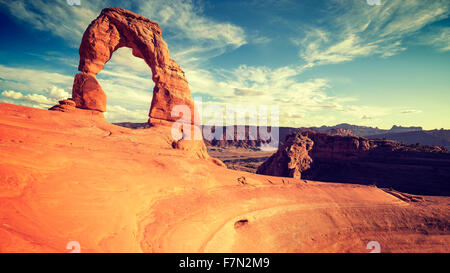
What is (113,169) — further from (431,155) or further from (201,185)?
(431,155)

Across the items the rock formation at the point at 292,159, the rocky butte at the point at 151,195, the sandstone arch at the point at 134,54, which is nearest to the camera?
the rocky butte at the point at 151,195

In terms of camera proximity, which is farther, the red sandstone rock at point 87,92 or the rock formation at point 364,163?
the rock formation at point 364,163

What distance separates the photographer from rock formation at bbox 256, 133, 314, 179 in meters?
30.6

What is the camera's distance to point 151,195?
7.81 m

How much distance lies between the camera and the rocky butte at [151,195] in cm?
517

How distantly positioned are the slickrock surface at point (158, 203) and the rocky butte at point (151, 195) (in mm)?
44

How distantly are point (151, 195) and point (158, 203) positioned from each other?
0.45 m

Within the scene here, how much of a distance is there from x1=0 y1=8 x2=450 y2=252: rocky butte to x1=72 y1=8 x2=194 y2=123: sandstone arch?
3.0 inches

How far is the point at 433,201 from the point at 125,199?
23410mm

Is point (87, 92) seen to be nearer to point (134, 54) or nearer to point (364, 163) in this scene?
point (134, 54)

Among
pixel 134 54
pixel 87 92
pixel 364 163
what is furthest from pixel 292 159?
Result: pixel 87 92

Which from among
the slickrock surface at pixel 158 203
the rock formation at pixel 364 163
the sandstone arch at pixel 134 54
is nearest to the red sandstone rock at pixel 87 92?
the sandstone arch at pixel 134 54

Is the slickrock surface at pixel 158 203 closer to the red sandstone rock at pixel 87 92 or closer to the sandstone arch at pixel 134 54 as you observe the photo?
the red sandstone rock at pixel 87 92
